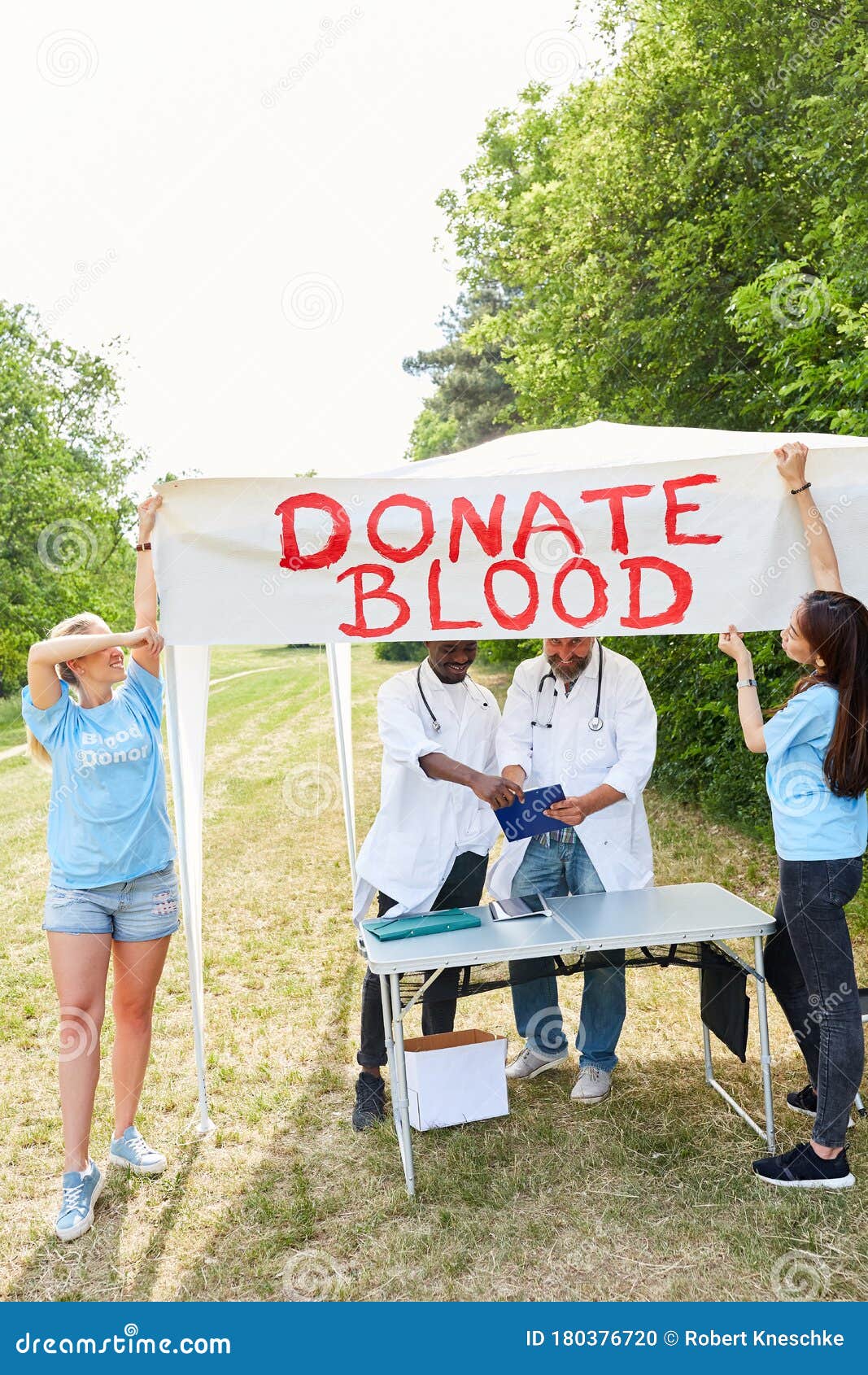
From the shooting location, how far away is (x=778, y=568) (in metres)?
3.71

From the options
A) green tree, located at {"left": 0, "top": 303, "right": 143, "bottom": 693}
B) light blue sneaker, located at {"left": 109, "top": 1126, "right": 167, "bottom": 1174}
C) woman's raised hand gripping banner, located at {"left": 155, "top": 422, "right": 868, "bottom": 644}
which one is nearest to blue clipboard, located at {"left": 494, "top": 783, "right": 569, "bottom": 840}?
woman's raised hand gripping banner, located at {"left": 155, "top": 422, "right": 868, "bottom": 644}

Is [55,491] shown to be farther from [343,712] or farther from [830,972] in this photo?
[830,972]

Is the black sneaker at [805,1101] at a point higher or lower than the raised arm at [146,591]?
lower

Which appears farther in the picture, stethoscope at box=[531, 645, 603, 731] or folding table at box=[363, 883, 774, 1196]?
stethoscope at box=[531, 645, 603, 731]

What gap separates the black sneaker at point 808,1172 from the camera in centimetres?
360

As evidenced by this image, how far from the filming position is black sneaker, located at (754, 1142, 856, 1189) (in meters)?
3.60

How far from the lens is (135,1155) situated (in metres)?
4.02

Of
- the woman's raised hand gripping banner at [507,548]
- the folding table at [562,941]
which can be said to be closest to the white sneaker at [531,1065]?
the folding table at [562,941]

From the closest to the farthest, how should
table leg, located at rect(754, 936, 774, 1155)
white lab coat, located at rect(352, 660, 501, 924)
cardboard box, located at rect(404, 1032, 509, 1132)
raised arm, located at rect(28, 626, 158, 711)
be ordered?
raised arm, located at rect(28, 626, 158, 711)
table leg, located at rect(754, 936, 774, 1155)
cardboard box, located at rect(404, 1032, 509, 1132)
white lab coat, located at rect(352, 660, 501, 924)

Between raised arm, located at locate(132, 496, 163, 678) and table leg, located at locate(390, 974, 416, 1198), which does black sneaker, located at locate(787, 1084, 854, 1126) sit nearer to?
table leg, located at locate(390, 974, 416, 1198)

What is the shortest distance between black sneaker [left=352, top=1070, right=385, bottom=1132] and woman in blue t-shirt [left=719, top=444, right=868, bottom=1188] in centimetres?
155

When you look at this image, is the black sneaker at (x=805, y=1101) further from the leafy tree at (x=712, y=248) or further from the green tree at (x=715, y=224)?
the green tree at (x=715, y=224)

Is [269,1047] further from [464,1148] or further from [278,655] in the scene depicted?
[278,655]

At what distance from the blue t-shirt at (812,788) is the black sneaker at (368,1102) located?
2.08m
